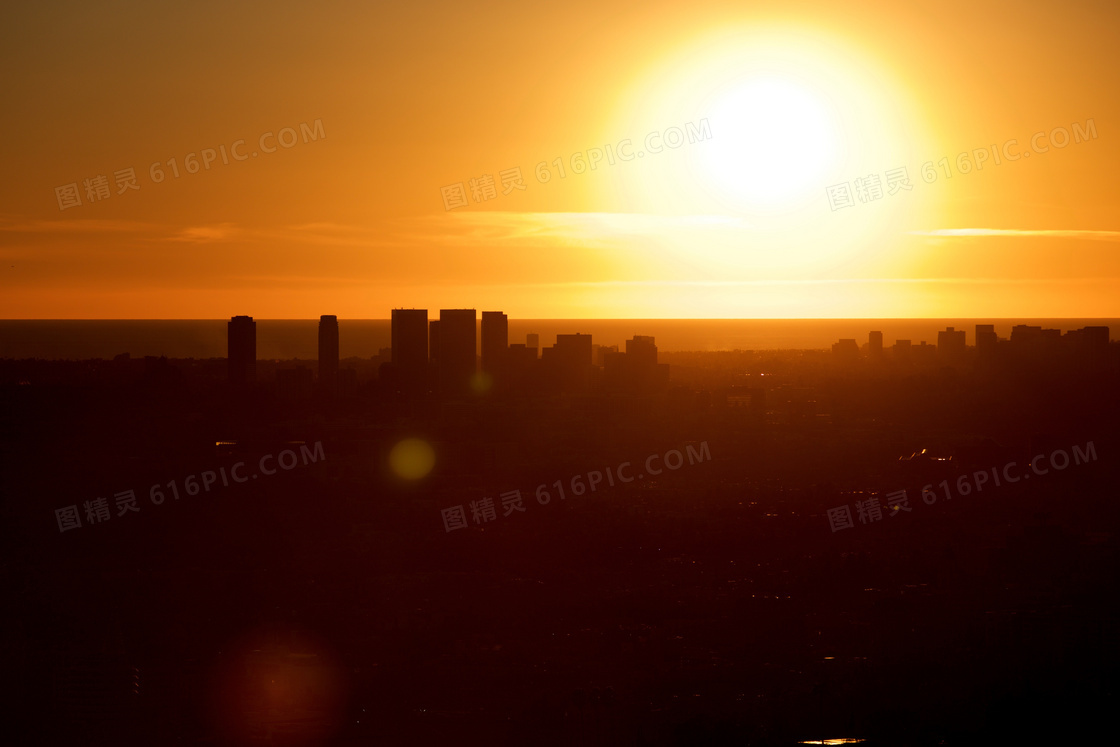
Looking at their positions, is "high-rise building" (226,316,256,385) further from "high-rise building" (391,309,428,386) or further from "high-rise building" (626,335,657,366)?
"high-rise building" (626,335,657,366)

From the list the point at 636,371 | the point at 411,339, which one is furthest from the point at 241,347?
the point at 636,371

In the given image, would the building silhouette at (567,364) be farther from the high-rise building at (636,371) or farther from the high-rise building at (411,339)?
the high-rise building at (411,339)

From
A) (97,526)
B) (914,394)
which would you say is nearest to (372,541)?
(97,526)

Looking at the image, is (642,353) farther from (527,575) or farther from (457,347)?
(527,575)

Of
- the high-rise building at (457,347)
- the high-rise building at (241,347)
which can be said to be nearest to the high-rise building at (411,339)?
the high-rise building at (457,347)

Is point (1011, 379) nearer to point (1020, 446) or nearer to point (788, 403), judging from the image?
point (788, 403)

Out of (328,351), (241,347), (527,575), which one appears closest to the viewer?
(527,575)
